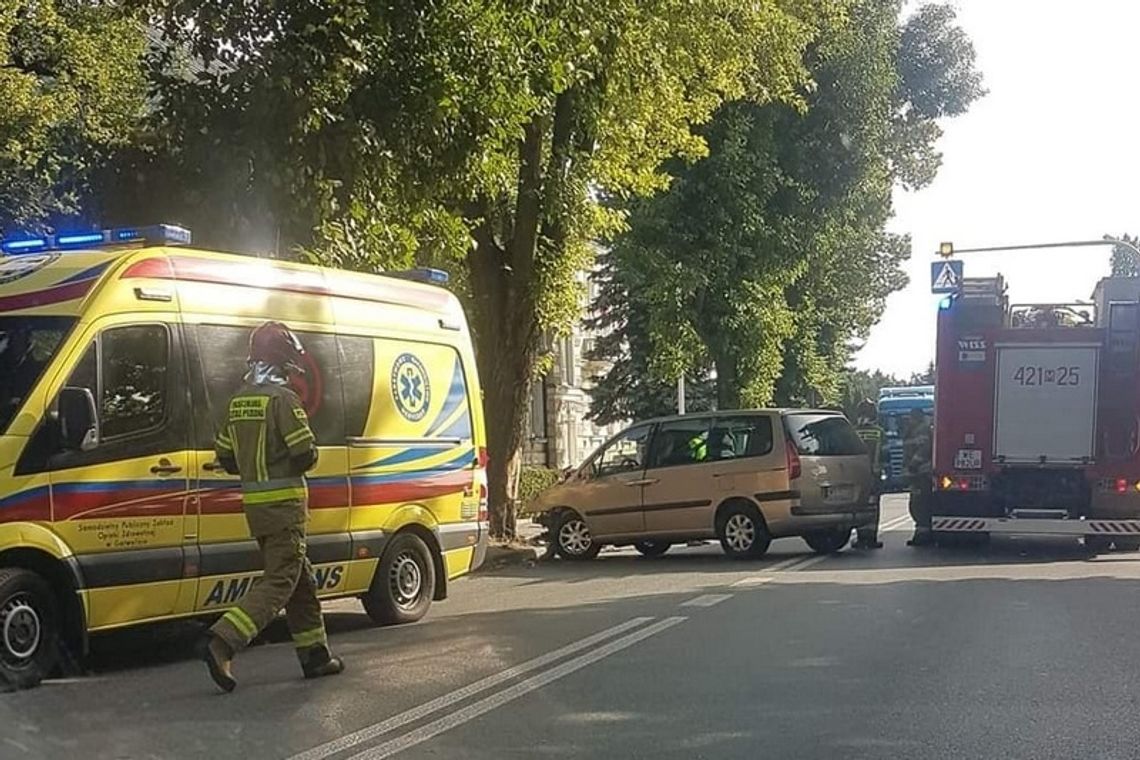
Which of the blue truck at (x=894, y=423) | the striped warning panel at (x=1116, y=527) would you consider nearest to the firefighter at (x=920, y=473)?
the striped warning panel at (x=1116, y=527)

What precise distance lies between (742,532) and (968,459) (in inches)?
113

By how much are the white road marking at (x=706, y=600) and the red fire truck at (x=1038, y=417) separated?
17.2 ft

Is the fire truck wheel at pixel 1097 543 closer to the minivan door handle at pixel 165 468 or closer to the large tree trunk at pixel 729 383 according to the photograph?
the minivan door handle at pixel 165 468

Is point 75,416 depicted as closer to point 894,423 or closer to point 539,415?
point 894,423

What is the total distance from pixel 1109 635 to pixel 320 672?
5386 millimetres

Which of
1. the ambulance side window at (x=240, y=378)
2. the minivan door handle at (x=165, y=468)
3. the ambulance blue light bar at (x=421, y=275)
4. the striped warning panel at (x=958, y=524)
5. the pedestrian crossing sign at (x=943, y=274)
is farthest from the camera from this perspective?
the pedestrian crossing sign at (x=943, y=274)

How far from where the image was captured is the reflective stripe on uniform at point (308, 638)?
7.91 metres

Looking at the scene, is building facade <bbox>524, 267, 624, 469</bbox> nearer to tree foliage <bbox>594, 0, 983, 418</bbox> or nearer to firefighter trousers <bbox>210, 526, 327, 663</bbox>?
tree foliage <bbox>594, 0, 983, 418</bbox>

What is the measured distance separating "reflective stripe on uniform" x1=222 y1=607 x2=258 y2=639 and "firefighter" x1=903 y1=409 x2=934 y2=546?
11.0m

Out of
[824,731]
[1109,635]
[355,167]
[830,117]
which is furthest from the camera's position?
[830,117]

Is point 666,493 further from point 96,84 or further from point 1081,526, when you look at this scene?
point 96,84

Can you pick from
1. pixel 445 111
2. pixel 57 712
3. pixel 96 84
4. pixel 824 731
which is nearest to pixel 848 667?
pixel 824 731

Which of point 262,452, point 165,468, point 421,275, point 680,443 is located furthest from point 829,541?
point 262,452

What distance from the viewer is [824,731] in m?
6.61
